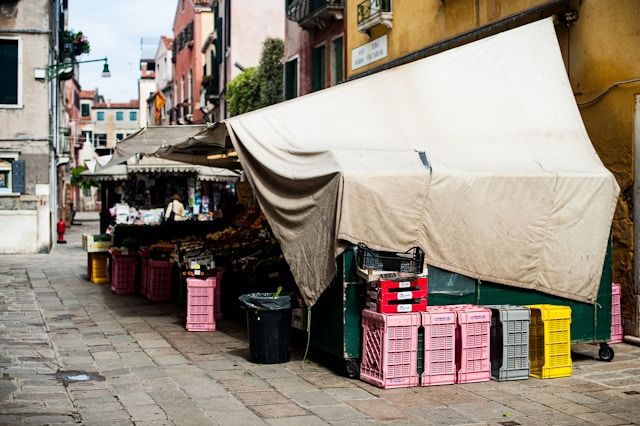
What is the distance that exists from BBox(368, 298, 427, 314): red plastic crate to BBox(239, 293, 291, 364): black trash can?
116 centimetres

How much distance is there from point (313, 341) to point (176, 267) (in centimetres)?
547

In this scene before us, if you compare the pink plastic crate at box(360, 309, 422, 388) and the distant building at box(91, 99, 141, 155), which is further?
the distant building at box(91, 99, 141, 155)

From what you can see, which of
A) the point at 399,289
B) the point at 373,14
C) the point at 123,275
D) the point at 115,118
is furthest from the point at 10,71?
the point at 115,118

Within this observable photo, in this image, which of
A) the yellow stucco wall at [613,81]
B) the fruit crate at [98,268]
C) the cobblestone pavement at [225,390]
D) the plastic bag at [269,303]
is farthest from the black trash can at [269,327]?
the fruit crate at [98,268]

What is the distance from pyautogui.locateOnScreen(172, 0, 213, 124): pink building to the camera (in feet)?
131

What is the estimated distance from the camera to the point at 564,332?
810 centimetres

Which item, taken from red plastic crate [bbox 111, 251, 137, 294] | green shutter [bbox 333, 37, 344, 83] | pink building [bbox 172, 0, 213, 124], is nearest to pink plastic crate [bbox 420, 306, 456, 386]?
red plastic crate [bbox 111, 251, 137, 294]

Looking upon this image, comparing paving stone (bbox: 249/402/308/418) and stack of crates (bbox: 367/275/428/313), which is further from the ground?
stack of crates (bbox: 367/275/428/313)

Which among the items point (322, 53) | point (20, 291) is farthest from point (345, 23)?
point (20, 291)

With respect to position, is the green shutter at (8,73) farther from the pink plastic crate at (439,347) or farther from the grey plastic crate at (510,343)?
the grey plastic crate at (510,343)

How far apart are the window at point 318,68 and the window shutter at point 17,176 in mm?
8463

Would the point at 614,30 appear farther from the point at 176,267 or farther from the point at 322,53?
the point at 322,53

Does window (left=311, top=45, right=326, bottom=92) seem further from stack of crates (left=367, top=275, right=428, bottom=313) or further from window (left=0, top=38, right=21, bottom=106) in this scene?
stack of crates (left=367, top=275, right=428, bottom=313)

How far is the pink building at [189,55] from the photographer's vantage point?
1575 inches
